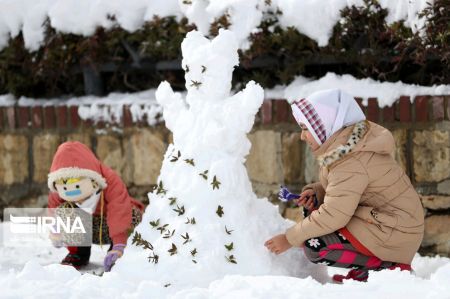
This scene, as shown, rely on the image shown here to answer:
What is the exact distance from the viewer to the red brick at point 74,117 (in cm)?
444

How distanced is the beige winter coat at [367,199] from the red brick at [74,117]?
2.06 meters

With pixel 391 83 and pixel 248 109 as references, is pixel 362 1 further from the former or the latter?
pixel 248 109

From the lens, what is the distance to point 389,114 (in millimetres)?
3709

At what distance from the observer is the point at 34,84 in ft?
15.5

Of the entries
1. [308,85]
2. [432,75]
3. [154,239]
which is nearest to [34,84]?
[308,85]

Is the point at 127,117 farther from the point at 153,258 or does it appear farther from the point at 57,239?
the point at 153,258

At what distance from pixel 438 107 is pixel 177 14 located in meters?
1.62

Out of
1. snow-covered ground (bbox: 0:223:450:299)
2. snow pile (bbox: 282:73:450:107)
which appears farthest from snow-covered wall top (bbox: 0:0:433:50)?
snow-covered ground (bbox: 0:223:450:299)

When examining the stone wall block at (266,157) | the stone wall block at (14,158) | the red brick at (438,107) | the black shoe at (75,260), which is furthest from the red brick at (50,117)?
the red brick at (438,107)

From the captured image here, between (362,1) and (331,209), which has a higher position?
(362,1)

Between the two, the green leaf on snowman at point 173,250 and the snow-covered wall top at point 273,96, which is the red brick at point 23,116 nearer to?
the snow-covered wall top at point 273,96

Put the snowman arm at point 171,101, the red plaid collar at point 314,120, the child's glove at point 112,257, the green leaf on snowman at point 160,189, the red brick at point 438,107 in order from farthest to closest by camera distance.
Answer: the red brick at point 438,107, the child's glove at point 112,257, the snowman arm at point 171,101, the green leaf on snowman at point 160,189, the red plaid collar at point 314,120

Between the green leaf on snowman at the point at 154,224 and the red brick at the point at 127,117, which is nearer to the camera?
the green leaf on snowman at the point at 154,224

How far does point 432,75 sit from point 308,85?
662 mm
